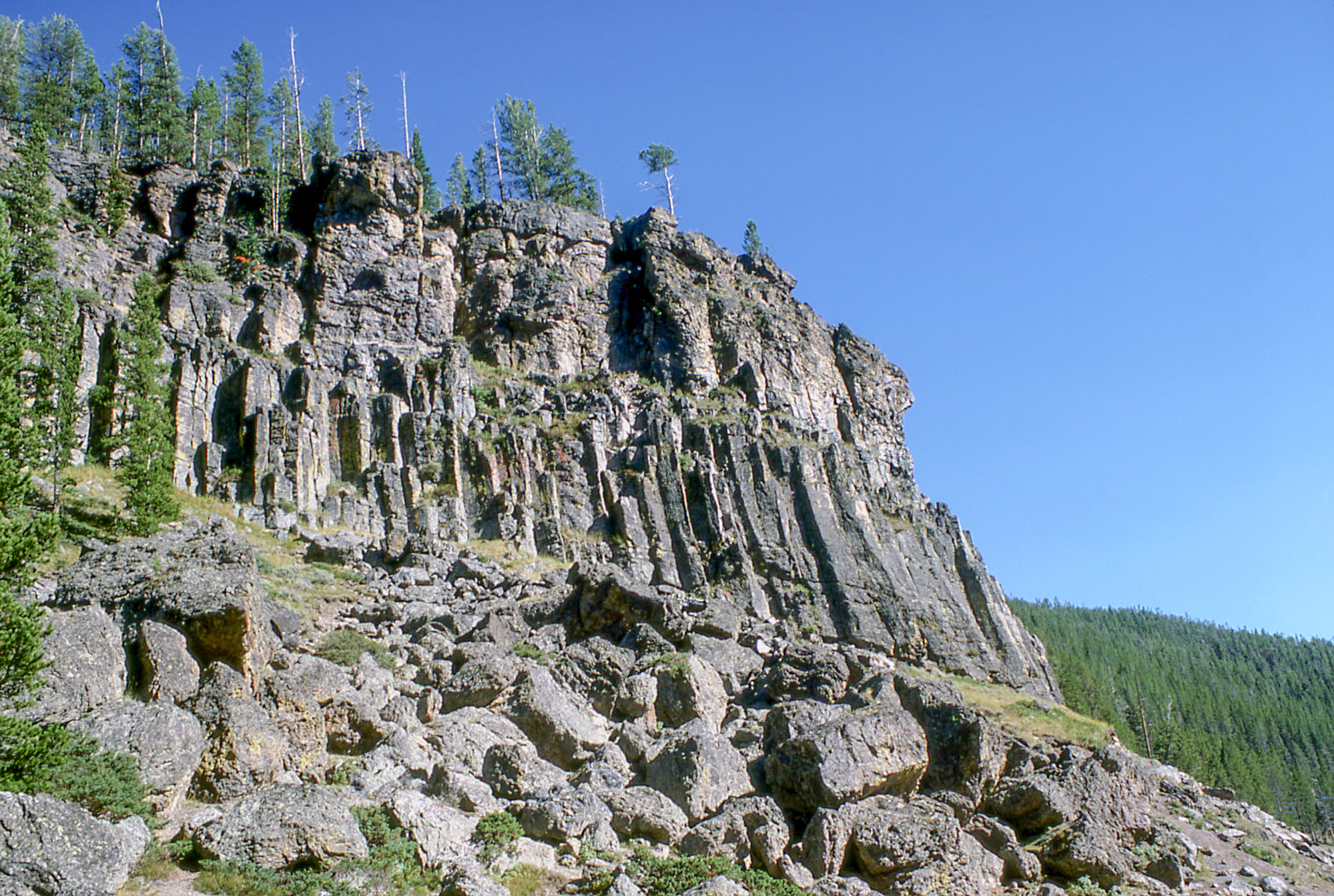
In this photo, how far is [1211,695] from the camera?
112m

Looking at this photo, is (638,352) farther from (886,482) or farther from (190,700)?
(190,700)

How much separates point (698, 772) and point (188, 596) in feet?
36.1

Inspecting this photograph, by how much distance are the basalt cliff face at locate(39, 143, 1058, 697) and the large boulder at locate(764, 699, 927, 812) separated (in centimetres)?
1067

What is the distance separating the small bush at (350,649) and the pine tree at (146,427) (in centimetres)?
1003

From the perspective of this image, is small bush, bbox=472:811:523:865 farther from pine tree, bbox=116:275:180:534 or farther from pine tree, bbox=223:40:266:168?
pine tree, bbox=223:40:266:168

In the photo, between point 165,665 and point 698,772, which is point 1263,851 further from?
point 165,665

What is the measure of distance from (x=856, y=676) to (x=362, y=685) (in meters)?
14.6

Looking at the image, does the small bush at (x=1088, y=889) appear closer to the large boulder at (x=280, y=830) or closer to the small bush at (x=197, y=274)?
the large boulder at (x=280, y=830)

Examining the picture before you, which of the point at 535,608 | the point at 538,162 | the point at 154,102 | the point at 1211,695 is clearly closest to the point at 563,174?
the point at 538,162

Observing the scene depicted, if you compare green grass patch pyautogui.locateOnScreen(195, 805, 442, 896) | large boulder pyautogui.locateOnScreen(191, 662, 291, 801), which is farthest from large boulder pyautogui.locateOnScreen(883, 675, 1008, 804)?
large boulder pyautogui.locateOnScreen(191, 662, 291, 801)

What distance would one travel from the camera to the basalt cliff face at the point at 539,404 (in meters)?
38.2

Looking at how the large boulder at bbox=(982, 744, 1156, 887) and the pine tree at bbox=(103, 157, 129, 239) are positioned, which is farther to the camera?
the pine tree at bbox=(103, 157, 129, 239)

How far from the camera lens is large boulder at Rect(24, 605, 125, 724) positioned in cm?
1314

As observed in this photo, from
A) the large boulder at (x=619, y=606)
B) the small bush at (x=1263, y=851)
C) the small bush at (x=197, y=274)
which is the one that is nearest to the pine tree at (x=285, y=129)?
the small bush at (x=197, y=274)
